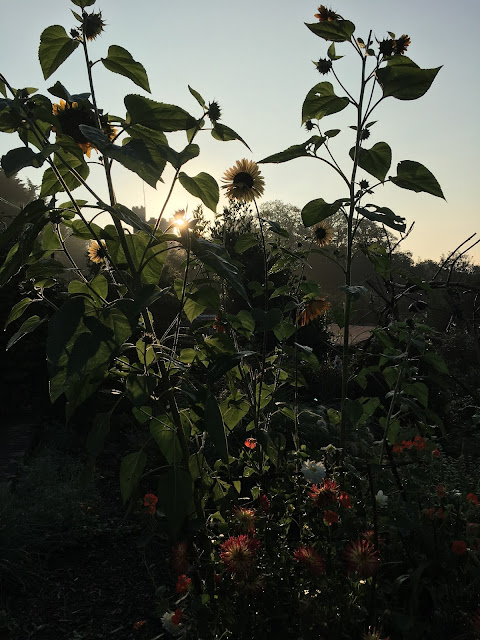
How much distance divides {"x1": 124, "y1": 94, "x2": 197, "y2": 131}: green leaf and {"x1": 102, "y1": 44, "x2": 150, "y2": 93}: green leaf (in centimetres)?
17

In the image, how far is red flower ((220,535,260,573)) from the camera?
4.61ft

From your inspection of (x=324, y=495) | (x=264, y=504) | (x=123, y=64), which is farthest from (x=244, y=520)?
(x=123, y=64)

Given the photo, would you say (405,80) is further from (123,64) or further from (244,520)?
(244,520)

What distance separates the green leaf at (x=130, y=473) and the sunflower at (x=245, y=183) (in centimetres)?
136

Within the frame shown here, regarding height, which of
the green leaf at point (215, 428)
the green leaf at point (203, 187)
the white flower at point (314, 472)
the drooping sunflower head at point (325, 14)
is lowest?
the white flower at point (314, 472)

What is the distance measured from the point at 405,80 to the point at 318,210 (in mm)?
483

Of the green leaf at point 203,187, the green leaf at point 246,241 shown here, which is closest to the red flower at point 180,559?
the green leaf at point 203,187

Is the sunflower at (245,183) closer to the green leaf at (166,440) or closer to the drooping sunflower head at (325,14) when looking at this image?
the drooping sunflower head at (325,14)

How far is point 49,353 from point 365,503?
49.4 inches

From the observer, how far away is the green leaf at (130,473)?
152 centimetres

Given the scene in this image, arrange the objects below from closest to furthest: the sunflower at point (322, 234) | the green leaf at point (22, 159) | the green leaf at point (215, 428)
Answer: the green leaf at point (22, 159), the green leaf at point (215, 428), the sunflower at point (322, 234)

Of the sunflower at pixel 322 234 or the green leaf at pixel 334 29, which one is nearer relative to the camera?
the green leaf at pixel 334 29

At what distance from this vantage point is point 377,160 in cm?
181

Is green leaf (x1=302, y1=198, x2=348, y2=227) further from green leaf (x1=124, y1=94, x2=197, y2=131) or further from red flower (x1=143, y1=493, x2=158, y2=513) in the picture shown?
red flower (x1=143, y1=493, x2=158, y2=513)
